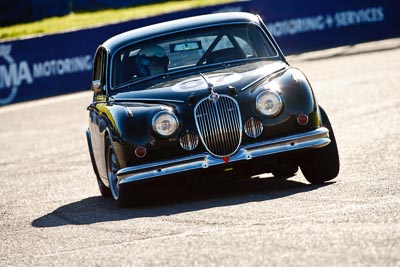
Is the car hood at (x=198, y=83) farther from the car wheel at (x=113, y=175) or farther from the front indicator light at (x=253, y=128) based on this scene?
the car wheel at (x=113, y=175)

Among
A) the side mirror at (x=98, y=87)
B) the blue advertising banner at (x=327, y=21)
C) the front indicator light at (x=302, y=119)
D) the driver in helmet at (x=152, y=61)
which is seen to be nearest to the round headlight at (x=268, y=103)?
the front indicator light at (x=302, y=119)

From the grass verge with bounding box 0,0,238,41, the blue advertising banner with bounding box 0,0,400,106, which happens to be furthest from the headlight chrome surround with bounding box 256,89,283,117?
the grass verge with bounding box 0,0,238,41

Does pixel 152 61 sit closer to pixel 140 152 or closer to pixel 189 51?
pixel 189 51

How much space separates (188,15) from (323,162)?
17298 millimetres

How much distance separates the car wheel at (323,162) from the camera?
9.09m

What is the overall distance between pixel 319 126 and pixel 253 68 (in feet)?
2.83

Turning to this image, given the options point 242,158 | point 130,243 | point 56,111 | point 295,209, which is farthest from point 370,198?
point 56,111

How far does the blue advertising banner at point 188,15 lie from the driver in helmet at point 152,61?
583 inches

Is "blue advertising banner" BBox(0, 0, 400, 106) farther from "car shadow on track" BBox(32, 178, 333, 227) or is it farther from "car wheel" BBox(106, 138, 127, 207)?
"car wheel" BBox(106, 138, 127, 207)

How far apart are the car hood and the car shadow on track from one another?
748mm

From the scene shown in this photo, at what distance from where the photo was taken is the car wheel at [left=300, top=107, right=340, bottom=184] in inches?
358

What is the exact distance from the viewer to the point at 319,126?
29.8 ft

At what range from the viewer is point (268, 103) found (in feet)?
29.2

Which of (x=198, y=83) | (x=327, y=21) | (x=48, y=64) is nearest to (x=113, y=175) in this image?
(x=198, y=83)
